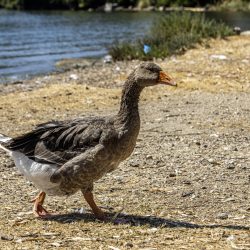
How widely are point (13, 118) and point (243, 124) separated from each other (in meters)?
4.84

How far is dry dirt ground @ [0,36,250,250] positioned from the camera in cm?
Result: 595

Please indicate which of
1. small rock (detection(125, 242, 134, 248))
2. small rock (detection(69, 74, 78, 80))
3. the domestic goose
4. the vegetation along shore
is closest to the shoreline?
small rock (detection(69, 74, 78, 80))

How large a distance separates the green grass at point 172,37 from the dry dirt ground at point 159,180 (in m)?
7.53

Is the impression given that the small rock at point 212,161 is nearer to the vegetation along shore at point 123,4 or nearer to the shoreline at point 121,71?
the shoreline at point 121,71

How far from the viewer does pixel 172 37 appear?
26.3 m

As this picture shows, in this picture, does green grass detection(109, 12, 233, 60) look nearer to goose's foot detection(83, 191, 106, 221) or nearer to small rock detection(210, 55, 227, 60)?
small rock detection(210, 55, 227, 60)

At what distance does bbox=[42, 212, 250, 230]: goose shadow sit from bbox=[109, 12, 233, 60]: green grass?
55.1ft

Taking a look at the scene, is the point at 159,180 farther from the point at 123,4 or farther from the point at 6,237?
the point at 123,4

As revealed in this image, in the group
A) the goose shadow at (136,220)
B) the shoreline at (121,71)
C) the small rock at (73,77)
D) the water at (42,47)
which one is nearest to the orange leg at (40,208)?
the goose shadow at (136,220)

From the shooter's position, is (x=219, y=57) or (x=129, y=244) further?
(x=219, y=57)

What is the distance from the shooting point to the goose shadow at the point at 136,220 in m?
6.36

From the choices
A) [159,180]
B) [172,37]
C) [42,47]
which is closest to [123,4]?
[42,47]

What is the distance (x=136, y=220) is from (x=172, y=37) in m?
20.4

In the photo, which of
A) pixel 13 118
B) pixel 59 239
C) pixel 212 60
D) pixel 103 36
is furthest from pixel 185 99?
pixel 103 36
